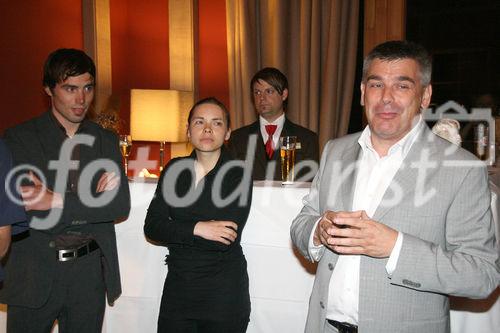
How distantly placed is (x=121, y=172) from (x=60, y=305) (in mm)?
619

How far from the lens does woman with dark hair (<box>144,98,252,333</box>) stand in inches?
80.0

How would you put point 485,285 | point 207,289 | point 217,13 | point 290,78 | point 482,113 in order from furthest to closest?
point 217,13 < point 290,78 < point 482,113 < point 207,289 < point 485,285

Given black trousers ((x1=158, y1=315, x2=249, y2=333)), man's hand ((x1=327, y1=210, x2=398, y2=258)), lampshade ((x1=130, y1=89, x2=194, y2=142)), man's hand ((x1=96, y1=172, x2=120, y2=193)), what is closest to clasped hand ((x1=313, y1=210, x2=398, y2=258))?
man's hand ((x1=327, y1=210, x2=398, y2=258))

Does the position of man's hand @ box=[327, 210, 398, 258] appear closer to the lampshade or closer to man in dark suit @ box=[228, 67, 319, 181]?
man in dark suit @ box=[228, 67, 319, 181]

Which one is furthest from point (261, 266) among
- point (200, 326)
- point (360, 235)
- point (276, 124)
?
point (276, 124)

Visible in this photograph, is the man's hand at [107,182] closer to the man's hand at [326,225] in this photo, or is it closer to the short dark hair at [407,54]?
the man's hand at [326,225]

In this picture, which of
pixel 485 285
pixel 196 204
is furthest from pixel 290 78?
pixel 485 285

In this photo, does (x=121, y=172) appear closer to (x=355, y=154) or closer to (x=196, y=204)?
(x=196, y=204)

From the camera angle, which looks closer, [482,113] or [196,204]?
[196,204]

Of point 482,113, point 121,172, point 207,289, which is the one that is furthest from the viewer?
point 482,113

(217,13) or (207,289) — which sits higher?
(217,13)

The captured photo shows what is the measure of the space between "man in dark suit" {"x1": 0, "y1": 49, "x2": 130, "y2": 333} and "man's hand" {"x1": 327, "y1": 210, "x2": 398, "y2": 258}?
1088 millimetres

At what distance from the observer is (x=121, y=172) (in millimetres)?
2219

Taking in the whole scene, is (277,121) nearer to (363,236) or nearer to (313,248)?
(313,248)
